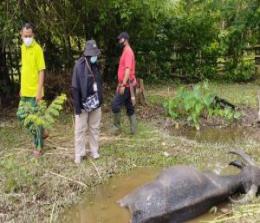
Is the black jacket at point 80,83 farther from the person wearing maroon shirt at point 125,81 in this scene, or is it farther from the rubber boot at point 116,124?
the rubber boot at point 116,124

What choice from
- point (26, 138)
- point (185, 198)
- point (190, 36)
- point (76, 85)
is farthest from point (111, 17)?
point (185, 198)

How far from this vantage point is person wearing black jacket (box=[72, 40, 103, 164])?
7359mm

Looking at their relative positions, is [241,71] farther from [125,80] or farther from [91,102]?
[91,102]

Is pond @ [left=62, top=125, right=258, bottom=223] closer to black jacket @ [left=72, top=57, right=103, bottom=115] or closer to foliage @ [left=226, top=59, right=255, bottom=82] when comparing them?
black jacket @ [left=72, top=57, right=103, bottom=115]

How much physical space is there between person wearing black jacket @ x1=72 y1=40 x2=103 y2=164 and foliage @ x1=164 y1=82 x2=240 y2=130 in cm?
259

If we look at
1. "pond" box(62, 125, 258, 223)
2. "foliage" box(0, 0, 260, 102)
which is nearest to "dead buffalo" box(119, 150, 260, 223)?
"pond" box(62, 125, 258, 223)

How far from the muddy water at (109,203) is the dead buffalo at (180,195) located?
0.16m

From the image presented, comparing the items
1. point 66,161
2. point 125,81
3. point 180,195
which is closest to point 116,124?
point 125,81

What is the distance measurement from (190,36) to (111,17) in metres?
3.31

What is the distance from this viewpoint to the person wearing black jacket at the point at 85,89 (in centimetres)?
736

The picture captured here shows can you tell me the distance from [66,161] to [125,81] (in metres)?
1.91

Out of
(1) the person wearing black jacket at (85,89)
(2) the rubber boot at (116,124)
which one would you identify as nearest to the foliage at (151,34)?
(2) the rubber boot at (116,124)

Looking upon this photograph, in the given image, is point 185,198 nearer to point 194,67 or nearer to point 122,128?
point 122,128

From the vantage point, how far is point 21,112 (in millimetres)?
7461
